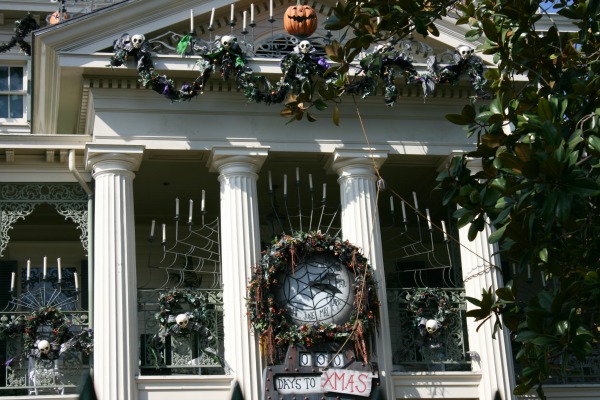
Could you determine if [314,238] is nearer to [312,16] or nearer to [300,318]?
[300,318]

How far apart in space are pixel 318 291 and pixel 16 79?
1054 centimetres

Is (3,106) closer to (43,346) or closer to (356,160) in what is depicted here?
(43,346)

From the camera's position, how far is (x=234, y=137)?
19.7m

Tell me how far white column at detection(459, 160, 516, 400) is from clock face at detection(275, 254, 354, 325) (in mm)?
2142

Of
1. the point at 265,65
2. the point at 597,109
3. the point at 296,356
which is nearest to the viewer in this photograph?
the point at 597,109

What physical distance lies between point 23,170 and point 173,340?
13.6ft

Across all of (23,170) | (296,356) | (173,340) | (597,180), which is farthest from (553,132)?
(23,170)

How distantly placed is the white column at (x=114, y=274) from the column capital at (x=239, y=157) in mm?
1286

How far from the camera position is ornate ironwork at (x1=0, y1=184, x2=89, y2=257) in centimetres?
1994

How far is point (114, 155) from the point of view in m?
19.2

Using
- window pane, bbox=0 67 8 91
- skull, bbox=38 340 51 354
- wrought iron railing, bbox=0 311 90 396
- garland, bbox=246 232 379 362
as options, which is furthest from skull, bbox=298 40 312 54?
window pane, bbox=0 67 8 91

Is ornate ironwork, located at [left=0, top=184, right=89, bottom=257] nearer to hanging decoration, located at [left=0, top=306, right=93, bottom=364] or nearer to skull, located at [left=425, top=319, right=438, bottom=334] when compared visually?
hanging decoration, located at [left=0, top=306, right=93, bottom=364]

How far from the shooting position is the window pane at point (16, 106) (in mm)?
25516

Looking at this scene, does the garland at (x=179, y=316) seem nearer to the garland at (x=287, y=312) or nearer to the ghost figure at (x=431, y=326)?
the garland at (x=287, y=312)
